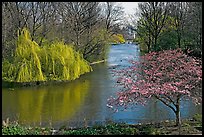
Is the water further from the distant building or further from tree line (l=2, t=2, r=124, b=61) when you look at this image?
the distant building

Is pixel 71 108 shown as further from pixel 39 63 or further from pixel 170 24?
pixel 170 24

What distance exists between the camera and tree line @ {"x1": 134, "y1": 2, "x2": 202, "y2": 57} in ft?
69.6

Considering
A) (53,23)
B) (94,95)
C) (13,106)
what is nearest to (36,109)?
(13,106)

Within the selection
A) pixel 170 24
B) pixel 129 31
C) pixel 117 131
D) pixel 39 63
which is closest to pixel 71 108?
pixel 117 131

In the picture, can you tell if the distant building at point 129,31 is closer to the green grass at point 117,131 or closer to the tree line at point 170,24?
the tree line at point 170,24

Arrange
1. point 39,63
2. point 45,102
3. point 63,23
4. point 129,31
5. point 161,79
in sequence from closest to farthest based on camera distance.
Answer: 1. point 161,79
2. point 45,102
3. point 39,63
4. point 63,23
5. point 129,31

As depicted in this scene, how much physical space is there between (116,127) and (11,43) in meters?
12.2

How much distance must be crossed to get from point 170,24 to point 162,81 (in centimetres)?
1809

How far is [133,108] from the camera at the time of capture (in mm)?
9938

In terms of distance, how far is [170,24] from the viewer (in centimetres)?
2453

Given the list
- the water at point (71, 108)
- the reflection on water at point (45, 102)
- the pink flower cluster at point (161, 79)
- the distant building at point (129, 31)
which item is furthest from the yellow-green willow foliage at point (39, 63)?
the distant building at point (129, 31)

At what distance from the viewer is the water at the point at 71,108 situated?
→ 8859 mm

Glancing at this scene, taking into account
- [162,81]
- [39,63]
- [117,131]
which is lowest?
[117,131]

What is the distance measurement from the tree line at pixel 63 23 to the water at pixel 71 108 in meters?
7.01
